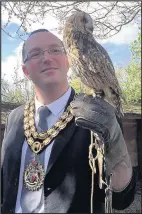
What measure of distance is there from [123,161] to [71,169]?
0.16 meters

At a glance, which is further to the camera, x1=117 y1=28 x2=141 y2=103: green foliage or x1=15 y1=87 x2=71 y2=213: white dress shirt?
x1=117 y1=28 x2=141 y2=103: green foliage

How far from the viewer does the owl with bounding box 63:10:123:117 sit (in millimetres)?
1056

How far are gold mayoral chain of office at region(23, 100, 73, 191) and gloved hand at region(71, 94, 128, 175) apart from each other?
0.25 ft

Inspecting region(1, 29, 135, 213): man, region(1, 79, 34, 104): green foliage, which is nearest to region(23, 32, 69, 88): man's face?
region(1, 29, 135, 213): man

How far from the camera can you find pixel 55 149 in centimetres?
94

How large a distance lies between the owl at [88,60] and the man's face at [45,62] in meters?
0.04

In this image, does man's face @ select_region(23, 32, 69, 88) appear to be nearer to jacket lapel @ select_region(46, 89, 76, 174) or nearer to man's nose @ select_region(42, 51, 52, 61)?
man's nose @ select_region(42, 51, 52, 61)

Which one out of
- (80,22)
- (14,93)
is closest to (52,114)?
(80,22)

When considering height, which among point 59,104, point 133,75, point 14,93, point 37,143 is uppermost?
point 133,75

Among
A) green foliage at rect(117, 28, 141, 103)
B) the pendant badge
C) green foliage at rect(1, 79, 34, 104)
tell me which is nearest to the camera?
the pendant badge

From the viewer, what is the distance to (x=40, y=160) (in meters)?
0.96

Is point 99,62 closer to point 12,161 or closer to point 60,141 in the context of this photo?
point 60,141

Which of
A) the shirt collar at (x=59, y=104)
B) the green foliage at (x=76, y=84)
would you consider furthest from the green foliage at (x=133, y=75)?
the shirt collar at (x=59, y=104)

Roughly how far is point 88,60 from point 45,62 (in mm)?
169
